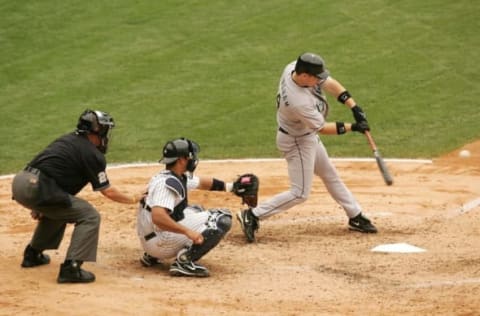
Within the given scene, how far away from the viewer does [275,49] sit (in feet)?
61.7

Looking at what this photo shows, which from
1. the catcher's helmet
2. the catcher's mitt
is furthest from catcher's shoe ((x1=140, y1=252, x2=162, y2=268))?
the catcher's helmet

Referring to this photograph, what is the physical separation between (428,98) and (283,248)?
7505 millimetres

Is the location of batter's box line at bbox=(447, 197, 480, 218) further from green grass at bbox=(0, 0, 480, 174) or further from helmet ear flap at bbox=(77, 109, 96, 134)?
helmet ear flap at bbox=(77, 109, 96, 134)

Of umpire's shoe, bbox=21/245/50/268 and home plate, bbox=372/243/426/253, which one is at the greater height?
umpire's shoe, bbox=21/245/50/268

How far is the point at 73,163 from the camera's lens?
8719 mm

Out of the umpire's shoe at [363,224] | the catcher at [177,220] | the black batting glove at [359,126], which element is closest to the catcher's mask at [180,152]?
the catcher at [177,220]

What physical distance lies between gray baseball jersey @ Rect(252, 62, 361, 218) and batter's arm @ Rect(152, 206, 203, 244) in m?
1.73

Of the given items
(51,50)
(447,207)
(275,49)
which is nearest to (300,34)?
(275,49)

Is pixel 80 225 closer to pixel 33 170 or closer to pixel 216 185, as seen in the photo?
pixel 33 170

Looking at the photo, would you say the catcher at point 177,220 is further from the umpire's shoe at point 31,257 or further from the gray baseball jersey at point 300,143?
the gray baseball jersey at point 300,143

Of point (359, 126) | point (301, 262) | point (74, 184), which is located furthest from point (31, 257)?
point (359, 126)

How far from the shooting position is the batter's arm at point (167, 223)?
28.3 ft

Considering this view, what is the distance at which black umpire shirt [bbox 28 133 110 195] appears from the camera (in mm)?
8672

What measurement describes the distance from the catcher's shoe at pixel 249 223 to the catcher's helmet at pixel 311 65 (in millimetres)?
1504
